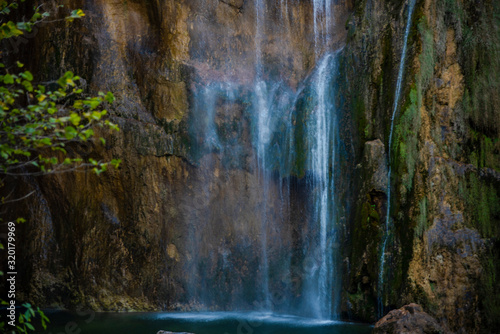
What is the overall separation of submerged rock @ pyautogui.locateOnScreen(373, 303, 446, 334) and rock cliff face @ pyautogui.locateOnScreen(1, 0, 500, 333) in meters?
1.54

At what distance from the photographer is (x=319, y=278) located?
1209cm

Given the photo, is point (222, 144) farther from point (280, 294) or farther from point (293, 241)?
point (280, 294)

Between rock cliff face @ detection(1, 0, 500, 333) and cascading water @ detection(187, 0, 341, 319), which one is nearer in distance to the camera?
rock cliff face @ detection(1, 0, 500, 333)

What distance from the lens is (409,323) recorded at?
25.9 feet

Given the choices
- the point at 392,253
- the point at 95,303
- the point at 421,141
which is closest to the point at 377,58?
the point at 421,141

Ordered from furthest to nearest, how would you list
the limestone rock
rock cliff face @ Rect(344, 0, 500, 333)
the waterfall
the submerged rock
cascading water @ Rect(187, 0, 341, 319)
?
cascading water @ Rect(187, 0, 341, 319), the waterfall, the limestone rock, rock cliff face @ Rect(344, 0, 500, 333), the submerged rock

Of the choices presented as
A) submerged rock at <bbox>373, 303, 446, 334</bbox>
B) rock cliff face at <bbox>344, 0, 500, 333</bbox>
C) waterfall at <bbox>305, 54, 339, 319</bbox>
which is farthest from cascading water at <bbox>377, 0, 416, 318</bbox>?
submerged rock at <bbox>373, 303, 446, 334</bbox>

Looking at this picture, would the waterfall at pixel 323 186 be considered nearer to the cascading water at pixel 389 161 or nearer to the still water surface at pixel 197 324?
the still water surface at pixel 197 324

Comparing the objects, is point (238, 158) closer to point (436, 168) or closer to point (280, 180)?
point (280, 180)

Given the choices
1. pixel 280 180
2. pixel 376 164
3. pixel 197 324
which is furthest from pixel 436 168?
pixel 197 324

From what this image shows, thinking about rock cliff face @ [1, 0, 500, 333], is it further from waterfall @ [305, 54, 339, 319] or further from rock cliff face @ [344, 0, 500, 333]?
waterfall @ [305, 54, 339, 319]

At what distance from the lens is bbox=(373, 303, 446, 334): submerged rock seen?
25.6ft

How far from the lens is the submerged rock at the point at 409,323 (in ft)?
25.6

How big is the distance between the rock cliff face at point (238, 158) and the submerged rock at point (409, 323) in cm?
154
